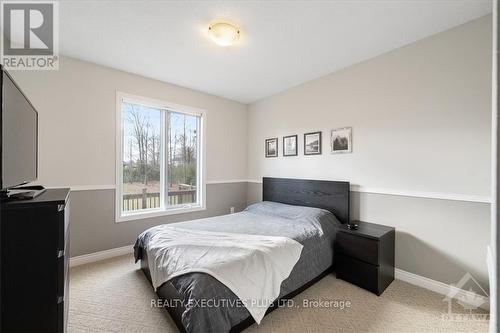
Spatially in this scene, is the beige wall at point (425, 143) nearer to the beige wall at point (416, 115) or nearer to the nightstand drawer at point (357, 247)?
the beige wall at point (416, 115)

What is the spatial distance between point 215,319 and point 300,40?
8.53ft

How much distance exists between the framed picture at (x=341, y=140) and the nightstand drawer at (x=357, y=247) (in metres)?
1.13

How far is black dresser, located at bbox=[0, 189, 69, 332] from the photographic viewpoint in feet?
3.38

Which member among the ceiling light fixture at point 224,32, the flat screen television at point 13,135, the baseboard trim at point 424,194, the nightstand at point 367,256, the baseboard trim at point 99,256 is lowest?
the baseboard trim at point 99,256

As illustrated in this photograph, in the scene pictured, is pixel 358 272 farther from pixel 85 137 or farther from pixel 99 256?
pixel 85 137

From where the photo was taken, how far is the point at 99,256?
2.83m

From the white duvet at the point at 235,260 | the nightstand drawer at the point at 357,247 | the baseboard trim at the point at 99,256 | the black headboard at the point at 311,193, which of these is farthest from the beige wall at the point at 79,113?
the nightstand drawer at the point at 357,247

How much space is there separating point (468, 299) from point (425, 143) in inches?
59.4

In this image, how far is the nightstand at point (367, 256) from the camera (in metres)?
2.11

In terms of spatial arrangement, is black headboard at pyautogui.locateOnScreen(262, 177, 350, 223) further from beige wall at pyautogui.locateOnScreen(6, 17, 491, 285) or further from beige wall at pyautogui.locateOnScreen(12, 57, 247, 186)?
beige wall at pyautogui.locateOnScreen(12, 57, 247, 186)

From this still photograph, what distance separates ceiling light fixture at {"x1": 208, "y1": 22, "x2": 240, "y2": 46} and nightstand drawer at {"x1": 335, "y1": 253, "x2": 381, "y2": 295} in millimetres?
2569

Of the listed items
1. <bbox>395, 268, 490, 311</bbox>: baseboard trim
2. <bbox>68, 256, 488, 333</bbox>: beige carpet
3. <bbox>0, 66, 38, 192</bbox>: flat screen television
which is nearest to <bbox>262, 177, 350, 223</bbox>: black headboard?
<bbox>395, 268, 490, 311</bbox>: baseboard trim

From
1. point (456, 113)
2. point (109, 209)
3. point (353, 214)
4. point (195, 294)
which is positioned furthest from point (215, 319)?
point (456, 113)

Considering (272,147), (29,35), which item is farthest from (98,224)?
(272,147)
